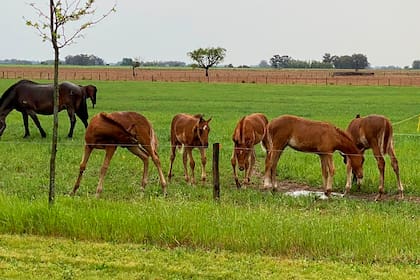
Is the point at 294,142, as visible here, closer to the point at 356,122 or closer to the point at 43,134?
the point at 356,122

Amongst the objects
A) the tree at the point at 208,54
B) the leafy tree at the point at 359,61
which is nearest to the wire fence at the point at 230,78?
the tree at the point at 208,54

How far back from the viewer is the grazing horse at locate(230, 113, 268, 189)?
40.6 ft

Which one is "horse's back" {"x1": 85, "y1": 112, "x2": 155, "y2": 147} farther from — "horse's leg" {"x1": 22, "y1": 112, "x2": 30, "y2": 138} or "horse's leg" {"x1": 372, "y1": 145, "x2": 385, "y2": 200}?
"horse's leg" {"x1": 22, "y1": 112, "x2": 30, "y2": 138}

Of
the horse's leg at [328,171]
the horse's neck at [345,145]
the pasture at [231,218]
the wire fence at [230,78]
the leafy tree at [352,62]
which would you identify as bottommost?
the pasture at [231,218]

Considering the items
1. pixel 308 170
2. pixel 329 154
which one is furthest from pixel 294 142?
pixel 308 170

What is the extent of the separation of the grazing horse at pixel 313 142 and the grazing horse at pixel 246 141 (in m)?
0.56

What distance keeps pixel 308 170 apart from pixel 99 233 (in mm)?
6759

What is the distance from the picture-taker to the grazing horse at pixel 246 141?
12380 mm

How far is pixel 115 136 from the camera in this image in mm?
11203

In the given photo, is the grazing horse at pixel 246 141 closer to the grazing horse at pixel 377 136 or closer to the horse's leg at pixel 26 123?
the grazing horse at pixel 377 136

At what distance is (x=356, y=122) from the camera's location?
12.3 metres

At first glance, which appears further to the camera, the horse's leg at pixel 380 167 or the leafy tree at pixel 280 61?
the leafy tree at pixel 280 61

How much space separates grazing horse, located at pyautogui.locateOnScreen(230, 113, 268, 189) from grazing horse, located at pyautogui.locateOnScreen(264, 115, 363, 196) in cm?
56

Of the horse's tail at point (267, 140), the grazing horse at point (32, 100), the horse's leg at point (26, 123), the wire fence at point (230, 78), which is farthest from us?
the wire fence at point (230, 78)
